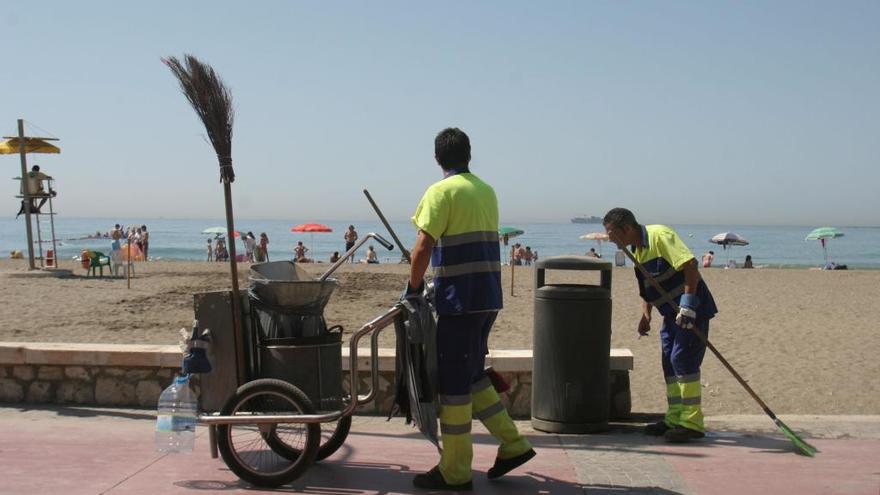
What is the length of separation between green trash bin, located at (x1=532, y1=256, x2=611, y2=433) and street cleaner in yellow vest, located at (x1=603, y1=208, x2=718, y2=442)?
0.97 ft

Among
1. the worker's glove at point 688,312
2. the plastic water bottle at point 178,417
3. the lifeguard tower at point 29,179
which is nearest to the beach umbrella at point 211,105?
the plastic water bottle at point 178,417

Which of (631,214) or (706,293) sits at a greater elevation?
(631,214)

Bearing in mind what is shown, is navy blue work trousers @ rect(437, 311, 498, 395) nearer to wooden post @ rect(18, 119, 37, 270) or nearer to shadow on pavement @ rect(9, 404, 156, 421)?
shadow on pavement @ rect(9, 404, 156, 421)

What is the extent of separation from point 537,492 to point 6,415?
4.21 metres

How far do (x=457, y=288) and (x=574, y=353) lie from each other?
1853mm

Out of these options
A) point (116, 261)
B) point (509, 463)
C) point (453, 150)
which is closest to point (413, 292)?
point (453, 150)

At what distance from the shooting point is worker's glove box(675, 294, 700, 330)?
606 centimetres

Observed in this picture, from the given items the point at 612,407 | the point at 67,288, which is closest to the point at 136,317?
the point at 67,288

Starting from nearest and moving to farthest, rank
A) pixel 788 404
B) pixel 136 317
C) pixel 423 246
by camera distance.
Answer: pixel 423 246, pixel 788 404, pixel 136 317

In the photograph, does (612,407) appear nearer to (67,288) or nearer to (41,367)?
(41,367)

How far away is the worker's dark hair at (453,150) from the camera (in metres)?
5.09

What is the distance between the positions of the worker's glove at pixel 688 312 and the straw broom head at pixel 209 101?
3004mm

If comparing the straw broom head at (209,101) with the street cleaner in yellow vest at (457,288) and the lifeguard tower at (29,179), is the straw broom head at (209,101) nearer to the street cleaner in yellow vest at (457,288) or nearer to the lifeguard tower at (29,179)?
the street cleaner in yellow vest at (457,288)

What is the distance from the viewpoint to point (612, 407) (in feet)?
23.1
